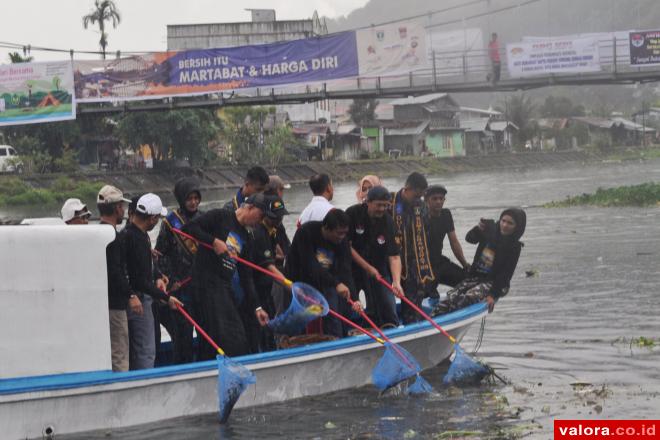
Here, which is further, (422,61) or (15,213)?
(15,213)

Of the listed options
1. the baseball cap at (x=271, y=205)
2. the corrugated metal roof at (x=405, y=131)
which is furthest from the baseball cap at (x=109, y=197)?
the corrugated metal roof at (x=405, y=131)

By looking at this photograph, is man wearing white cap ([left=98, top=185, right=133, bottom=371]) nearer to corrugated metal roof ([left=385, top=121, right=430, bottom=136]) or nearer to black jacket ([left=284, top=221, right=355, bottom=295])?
black jacket ([left=284, top=221, right=355, bottom=295])

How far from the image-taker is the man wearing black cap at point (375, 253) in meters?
9.95

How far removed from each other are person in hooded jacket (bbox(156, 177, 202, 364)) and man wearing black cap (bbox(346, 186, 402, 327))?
4.76 ft

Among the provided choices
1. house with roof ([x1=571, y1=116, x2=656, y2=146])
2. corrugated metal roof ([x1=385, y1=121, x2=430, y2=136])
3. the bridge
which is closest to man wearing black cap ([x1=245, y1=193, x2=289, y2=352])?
the bridge

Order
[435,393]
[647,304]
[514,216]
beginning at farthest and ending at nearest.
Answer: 1. [647,304]
2. [514,216]
3. [435,393]

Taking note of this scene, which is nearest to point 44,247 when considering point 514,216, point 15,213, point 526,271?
point 514,216

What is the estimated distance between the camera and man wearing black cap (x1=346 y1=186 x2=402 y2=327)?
9945 mm

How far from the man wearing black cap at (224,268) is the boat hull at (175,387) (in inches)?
12.4

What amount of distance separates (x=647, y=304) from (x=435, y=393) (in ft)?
17.6

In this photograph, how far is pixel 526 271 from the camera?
→ 60.1 ft

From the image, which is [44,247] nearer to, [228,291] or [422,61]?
[228,291]

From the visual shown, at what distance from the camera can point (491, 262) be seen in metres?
11.0

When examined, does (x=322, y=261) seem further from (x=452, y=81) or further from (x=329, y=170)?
(x=329, y=170)
